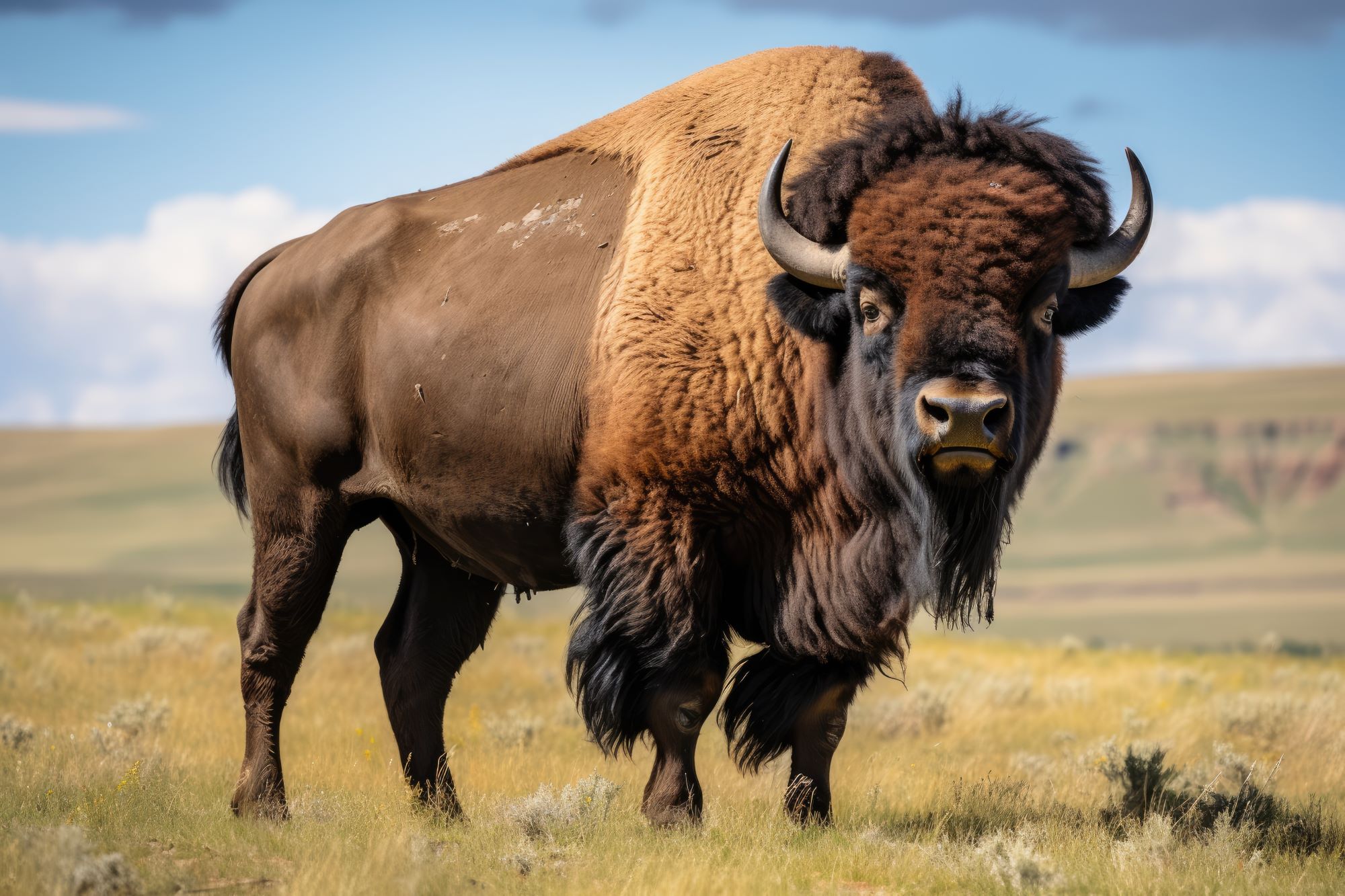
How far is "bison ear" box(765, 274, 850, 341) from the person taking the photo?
5035 millimetres

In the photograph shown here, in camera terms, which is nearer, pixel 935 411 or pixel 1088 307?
pixel 935 411

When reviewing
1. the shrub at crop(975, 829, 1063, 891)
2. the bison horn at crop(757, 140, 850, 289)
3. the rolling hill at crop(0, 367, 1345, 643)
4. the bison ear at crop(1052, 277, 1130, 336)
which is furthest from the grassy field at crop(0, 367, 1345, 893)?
the rolling hill at crop(0, 367, 1345, 643)

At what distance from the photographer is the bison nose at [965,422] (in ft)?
14.2

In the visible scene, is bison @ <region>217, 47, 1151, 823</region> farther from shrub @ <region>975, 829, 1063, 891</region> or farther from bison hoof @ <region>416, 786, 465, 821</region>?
shrub @ <region>975, 829, 1063, 891</region>

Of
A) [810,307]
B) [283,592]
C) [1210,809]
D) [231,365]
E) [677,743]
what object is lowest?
[1210,809]

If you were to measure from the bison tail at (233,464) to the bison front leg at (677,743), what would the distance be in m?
3.06

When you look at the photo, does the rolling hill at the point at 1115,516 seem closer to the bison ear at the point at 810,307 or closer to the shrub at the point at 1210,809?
the shrub at the point at 1210,809

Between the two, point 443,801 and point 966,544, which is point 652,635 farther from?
point 443,801

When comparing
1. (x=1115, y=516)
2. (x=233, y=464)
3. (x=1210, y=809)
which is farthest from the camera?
(x=1115, y=516)

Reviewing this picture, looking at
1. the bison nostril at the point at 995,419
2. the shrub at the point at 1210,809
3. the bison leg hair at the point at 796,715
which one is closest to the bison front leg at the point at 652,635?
the bison leg hair at the point at 796,715

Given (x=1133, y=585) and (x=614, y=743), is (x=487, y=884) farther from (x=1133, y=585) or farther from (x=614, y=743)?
(x=1133, y=585)

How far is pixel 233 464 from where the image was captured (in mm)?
7262

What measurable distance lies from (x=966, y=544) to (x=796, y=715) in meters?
1.03

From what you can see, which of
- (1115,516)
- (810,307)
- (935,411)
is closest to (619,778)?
(810,307)
